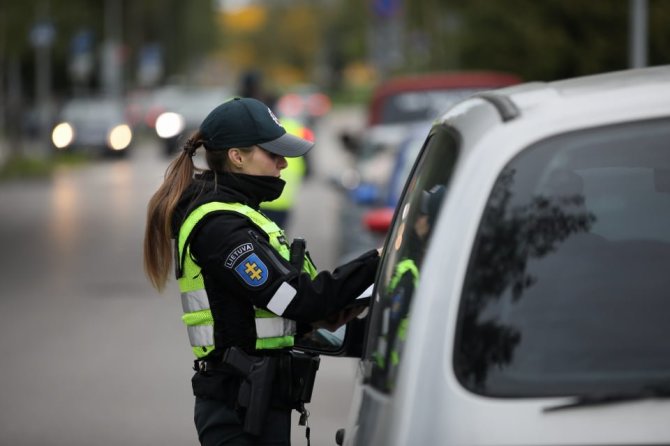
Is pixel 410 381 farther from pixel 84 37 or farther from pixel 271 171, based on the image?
pixel 84 37

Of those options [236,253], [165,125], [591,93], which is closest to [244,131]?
[236,253]

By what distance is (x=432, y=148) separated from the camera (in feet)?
11.4

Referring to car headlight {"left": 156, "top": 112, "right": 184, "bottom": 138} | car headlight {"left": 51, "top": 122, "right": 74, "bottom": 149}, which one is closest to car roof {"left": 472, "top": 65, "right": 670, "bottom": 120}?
car headlight {"left": 156, "top": 112, "right": 184, "bottom": 138}

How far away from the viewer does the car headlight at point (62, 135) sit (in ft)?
126

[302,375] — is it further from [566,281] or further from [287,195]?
[287,195]

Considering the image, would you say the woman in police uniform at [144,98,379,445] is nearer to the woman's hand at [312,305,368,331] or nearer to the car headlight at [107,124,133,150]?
the woman's hand at [312,305,368,331]

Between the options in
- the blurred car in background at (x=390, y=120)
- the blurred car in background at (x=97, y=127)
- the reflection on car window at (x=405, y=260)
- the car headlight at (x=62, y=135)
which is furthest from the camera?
the blurred car in background at (x=97, y=127)

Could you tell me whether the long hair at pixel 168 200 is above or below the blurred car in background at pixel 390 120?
below

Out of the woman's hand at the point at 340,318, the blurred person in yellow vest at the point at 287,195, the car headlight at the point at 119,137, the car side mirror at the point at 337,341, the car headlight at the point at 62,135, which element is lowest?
the car side mirror at the point at 337,341

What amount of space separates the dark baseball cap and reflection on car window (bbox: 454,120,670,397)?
1326 millimetres

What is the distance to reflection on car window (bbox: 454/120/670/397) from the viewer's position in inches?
106

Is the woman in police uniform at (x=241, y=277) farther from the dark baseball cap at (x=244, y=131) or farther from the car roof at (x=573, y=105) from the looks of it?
the car roof at (x=573, y=105)

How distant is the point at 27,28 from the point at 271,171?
38.5m

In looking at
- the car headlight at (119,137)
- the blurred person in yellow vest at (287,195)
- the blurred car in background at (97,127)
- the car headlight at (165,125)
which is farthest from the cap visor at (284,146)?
the car headlight at (119,137)
